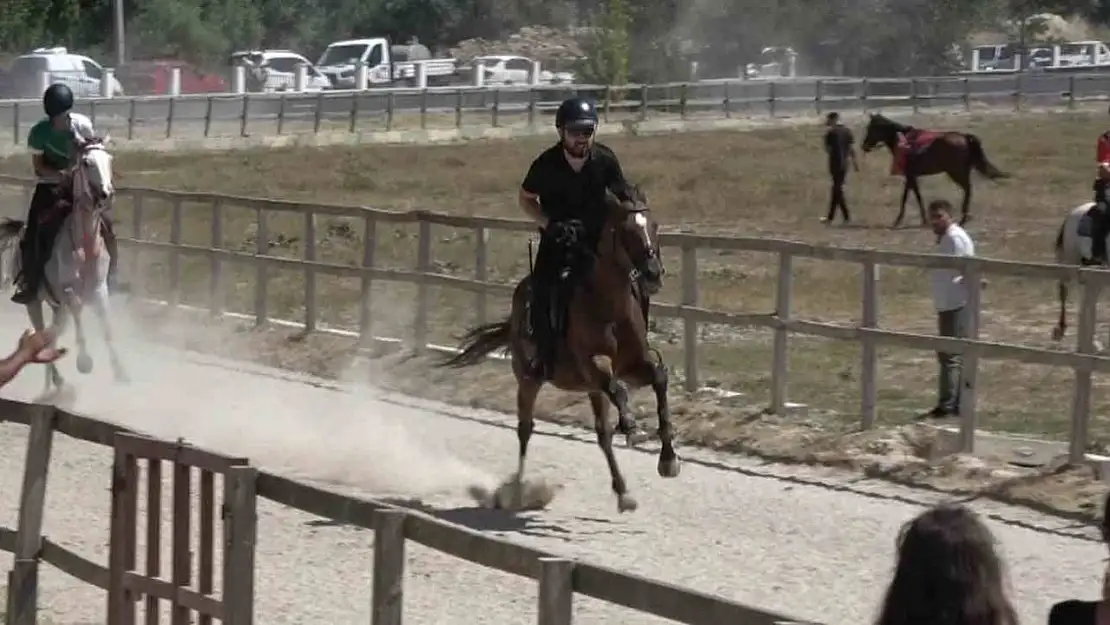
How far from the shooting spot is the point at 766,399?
15.9 meters

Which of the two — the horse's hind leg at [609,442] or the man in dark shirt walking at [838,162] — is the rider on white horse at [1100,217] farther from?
the man in dark shirt walking at [838,162]

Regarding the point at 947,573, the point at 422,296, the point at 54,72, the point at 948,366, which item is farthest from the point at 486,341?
the point at 54,72

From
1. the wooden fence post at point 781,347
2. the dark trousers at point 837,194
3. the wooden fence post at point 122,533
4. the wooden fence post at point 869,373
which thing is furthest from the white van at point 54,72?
the wooden fence post at point 122,533

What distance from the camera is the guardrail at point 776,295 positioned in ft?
41.9

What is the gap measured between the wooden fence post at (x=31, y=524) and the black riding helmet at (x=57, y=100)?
25.4ft

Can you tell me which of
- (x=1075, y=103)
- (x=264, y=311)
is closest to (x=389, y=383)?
(x=264, y=311)

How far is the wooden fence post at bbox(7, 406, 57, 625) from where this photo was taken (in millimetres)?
8250

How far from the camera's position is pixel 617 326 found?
11.6m

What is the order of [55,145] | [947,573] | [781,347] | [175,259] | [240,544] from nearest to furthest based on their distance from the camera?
1. [947,573]
2. [240,544]
3. [781,347]
4. [55,145]
5. [175,259]

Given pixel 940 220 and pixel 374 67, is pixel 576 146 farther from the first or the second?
pixel 374 67

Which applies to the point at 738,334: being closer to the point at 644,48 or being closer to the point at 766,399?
the point at 766,399

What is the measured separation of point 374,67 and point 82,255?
5710 cm

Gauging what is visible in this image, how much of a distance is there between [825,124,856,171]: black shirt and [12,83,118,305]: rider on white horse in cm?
1654

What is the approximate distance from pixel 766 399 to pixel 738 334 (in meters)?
4.27
